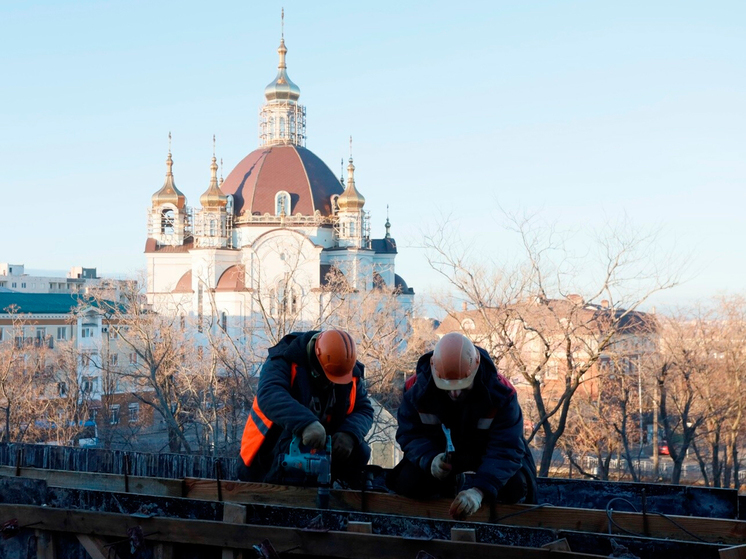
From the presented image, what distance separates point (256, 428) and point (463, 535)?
246cm

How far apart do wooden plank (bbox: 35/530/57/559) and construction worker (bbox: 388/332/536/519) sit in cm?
247

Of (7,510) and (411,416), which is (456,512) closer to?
(411,416)

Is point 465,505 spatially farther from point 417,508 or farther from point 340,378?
point 340,378

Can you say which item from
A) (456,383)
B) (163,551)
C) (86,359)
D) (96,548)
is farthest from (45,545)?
(86,359)

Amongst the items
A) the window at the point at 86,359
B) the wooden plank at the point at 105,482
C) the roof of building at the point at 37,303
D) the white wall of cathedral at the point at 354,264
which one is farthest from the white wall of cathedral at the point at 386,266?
the wooden plank at the point at 105,482

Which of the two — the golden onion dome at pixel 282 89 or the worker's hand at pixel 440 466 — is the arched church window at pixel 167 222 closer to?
the golden onion dome at pixel 282 89

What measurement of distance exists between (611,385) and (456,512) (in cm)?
2928

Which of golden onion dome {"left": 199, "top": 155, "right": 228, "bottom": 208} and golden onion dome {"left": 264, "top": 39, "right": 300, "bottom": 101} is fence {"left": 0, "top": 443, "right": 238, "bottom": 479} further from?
golden onion dome {"left": 264, "top": 39, "right": 300, "bottom": 101}

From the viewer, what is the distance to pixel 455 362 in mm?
5672

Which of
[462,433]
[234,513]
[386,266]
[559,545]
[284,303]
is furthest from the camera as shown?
[386,266]

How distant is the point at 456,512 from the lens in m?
5.51

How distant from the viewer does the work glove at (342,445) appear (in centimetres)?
674

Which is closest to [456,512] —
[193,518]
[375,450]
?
[193,518]

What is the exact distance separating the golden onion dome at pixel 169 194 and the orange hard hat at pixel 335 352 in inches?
2575
